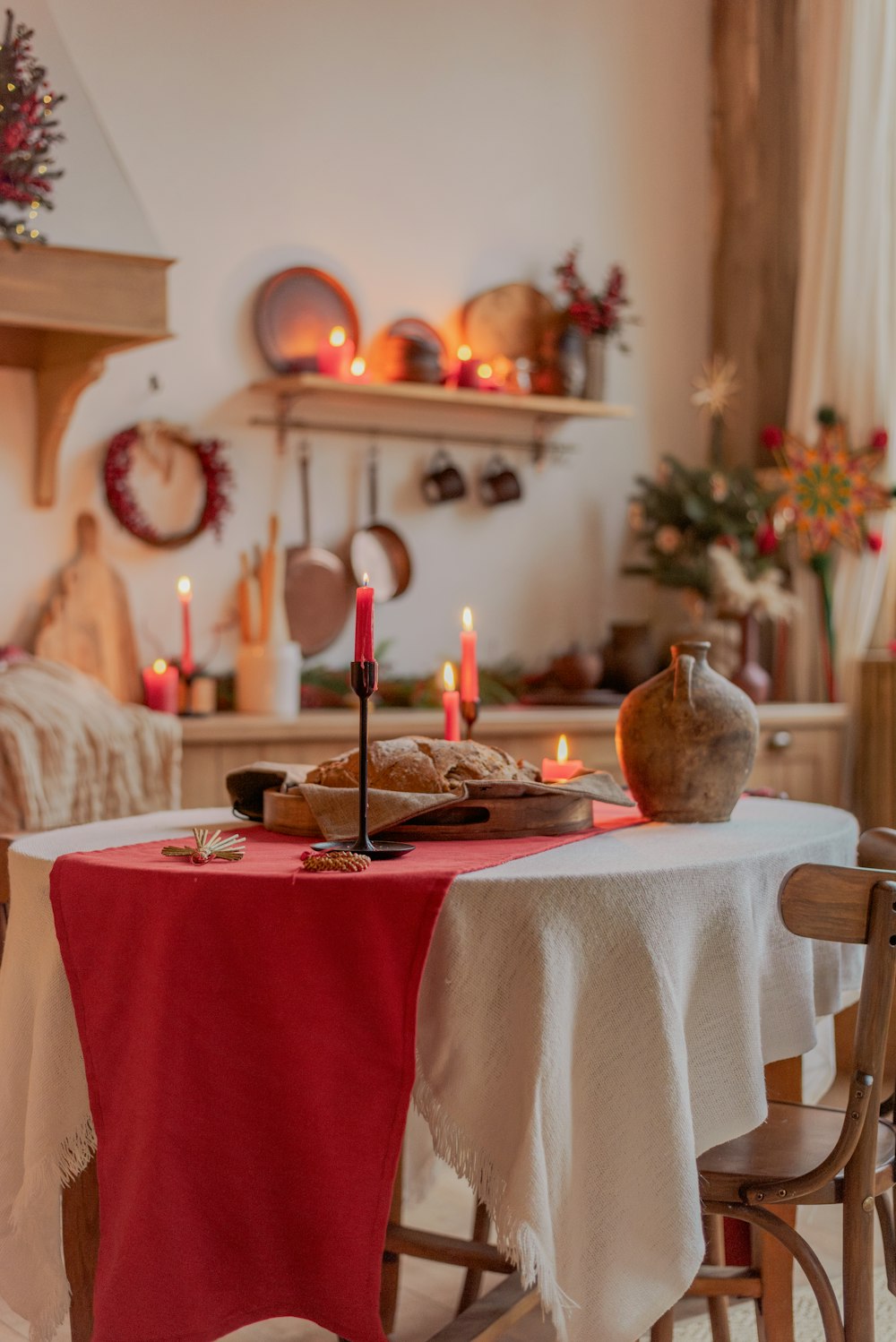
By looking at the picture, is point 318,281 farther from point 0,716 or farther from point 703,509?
point 0,716

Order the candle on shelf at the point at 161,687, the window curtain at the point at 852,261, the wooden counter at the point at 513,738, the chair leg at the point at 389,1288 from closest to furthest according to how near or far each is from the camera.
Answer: the chair leg at the point at 389,1288, the wooden counter at the point at 513,738, the candle on shelf at the point at 161,687, the window curtain at the point at 852,261

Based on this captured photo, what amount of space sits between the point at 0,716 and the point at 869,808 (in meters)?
2.41

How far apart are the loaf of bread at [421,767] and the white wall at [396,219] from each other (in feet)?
5.20

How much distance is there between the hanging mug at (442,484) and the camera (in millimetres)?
4086

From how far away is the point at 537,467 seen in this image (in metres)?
4.35

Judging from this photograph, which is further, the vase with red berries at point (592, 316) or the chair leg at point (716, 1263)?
the vase with red berries at point (592, 316)

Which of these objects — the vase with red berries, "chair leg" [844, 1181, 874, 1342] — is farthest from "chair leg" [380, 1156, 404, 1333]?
the vase with red berries

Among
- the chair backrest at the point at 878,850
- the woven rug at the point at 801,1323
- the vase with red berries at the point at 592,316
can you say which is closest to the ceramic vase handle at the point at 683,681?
the chair backrest at the point at 878,850

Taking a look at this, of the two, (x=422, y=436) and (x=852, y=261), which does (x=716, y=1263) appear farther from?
(x=852, y=261)

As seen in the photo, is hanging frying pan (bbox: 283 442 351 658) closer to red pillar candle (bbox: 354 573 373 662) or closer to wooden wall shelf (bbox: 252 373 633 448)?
wooden wall shelf (bbox: 252 373 633 448)

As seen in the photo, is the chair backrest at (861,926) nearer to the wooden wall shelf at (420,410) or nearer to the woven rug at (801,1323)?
the woven rug at (801,1323)

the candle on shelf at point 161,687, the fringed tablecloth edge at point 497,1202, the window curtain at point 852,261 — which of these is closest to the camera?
the fringed tablecloth edge at point 497,1202

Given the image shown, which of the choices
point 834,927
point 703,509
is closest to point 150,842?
point 834,927

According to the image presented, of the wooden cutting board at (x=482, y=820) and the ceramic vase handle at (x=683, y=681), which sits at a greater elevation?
the ceramic vase handle at (x=683, y=681)
